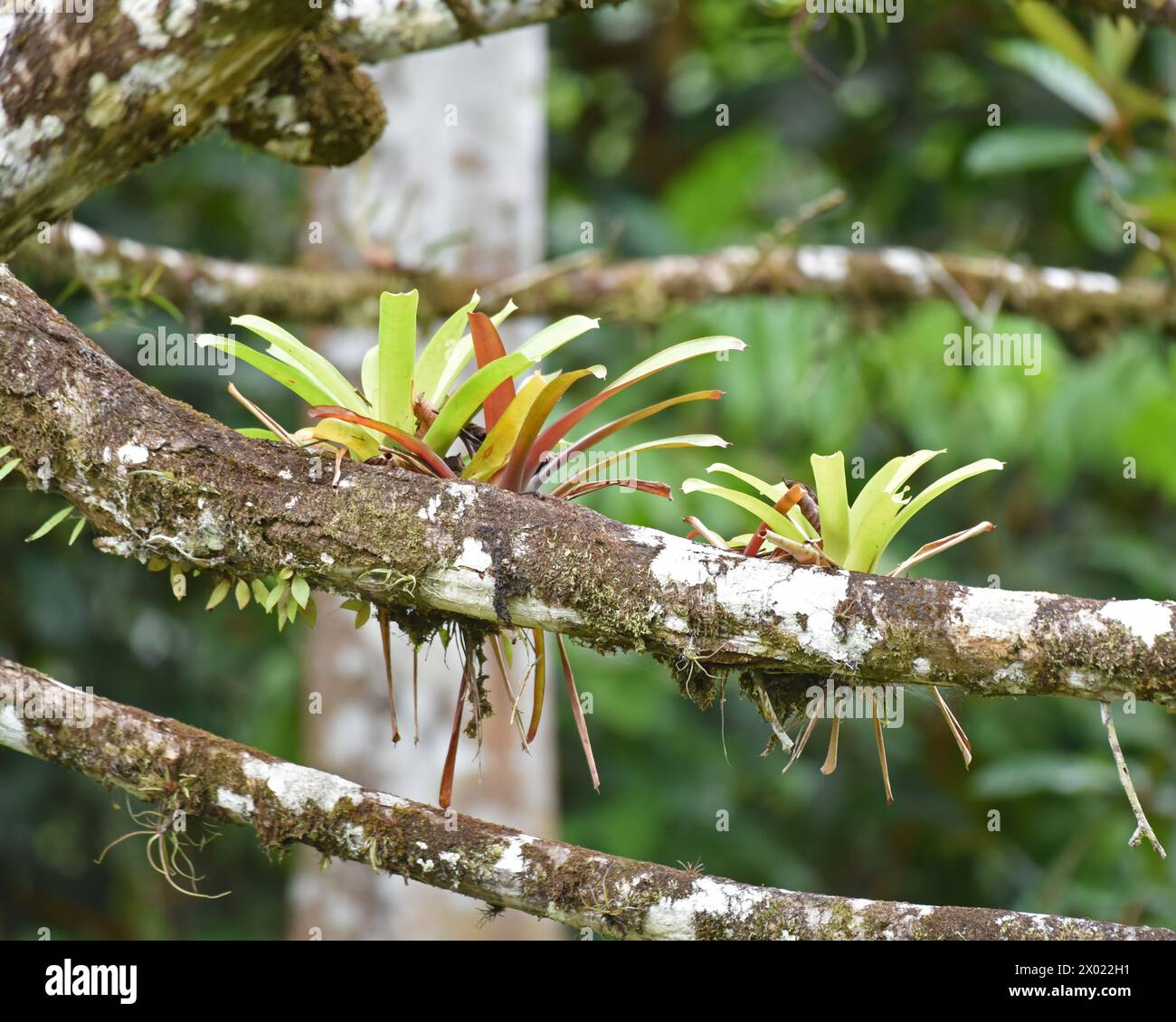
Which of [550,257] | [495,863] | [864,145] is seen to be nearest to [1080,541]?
[864,145]

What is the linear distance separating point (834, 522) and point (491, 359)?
0.46m

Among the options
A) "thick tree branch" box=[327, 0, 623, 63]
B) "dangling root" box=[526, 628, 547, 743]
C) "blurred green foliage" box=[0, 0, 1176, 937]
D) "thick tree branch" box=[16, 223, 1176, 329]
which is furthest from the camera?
"blurred green foliage" box=[0, 0, 1176, 937]

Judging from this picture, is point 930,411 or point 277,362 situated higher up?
point 930,411

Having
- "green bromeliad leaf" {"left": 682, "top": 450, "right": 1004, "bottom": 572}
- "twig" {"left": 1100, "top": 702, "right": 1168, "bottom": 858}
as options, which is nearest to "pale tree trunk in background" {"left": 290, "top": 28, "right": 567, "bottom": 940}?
"green bromeliad leaf" {"left": 682, "top": 450, "right": 1004, "bottom": 572}

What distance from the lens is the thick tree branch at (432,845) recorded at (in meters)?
1.19

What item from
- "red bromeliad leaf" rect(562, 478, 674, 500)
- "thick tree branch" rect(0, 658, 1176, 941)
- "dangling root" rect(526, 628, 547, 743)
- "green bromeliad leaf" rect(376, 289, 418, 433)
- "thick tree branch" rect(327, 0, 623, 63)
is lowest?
"thick tree branch" rect(0, 658, 1176, 941)

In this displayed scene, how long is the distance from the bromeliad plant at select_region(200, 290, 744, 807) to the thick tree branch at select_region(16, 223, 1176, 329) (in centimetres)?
188

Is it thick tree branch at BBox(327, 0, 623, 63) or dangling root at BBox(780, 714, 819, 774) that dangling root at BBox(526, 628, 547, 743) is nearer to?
dangling root at BBox(780, 714, 819, 774)

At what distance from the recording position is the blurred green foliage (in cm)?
434

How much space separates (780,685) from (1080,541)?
4844 millimetres

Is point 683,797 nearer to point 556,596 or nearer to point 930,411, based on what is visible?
point 930,411

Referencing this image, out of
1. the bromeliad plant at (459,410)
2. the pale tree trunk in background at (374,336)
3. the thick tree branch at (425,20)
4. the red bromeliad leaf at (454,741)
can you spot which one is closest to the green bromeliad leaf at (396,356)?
the bromeliad plant at (459,410)

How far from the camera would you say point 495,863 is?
1.28 m

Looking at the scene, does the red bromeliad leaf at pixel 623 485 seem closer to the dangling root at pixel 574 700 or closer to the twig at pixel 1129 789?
the dangling root at pixel 574 700
